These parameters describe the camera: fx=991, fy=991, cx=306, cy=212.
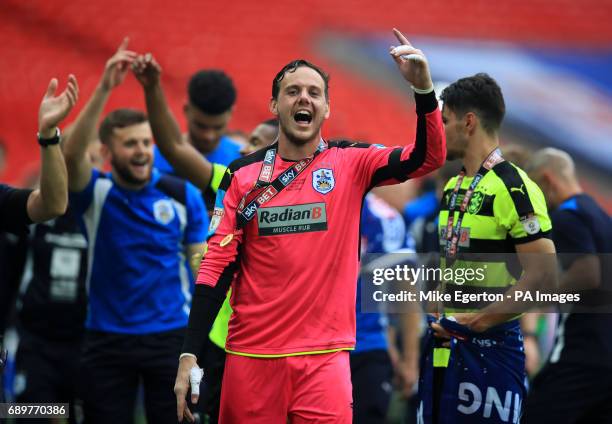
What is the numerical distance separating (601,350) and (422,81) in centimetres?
290

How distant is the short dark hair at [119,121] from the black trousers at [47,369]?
1.61 meters

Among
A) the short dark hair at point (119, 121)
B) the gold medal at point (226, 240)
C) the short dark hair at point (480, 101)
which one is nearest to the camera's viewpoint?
the gold medal at point (226, 240)

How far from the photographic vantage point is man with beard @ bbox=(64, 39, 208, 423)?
20.3ft

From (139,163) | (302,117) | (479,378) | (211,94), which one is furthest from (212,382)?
(211,94)

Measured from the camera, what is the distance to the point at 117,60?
5.71m

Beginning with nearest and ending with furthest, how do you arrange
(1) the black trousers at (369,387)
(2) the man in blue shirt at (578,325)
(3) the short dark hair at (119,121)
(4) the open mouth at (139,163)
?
1. (2) the man in blue shirt at (578,325)
2. (4) the open mouth at (139,163)
3. (3) the short dark hair at (119,121)
4. (1) the black trousers at (369,387)

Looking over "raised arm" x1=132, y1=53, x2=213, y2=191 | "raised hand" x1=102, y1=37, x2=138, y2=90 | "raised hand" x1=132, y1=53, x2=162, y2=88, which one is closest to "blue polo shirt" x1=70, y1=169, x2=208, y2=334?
"raised arm" x1=132, y1=53, x2=213, y2=191

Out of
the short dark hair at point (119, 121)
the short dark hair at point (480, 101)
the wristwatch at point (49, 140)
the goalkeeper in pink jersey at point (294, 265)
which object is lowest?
the goalkeeper in pink jersey at point (294, 265)

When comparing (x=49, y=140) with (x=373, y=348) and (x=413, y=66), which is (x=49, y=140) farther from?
(x=373, y=348)

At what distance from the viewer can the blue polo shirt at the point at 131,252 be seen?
6.22 metres

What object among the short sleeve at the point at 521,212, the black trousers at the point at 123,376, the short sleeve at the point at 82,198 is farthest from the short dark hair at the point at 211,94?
the short sleeve at the point at 521,212

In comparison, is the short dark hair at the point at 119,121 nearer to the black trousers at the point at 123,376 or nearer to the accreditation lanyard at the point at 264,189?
the black trousers at the point at 123,376

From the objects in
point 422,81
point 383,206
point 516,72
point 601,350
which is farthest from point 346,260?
point 516,72

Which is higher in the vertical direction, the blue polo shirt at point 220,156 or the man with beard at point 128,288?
the blue polo shirt at point 220,156
